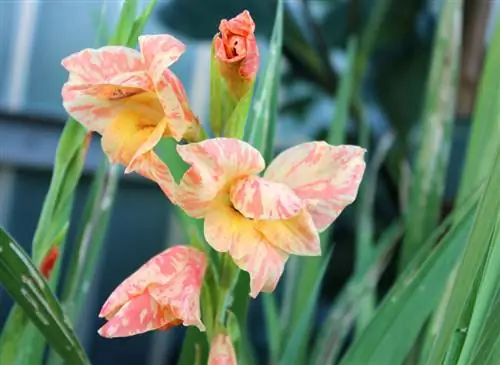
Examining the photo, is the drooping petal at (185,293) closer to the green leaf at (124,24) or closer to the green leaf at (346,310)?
the green leaf at (124,24)

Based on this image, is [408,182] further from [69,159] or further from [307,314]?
[69,159]

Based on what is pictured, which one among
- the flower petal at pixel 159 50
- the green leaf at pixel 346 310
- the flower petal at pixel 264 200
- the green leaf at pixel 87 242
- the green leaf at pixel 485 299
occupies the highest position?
the flower petal at pixel 159 50

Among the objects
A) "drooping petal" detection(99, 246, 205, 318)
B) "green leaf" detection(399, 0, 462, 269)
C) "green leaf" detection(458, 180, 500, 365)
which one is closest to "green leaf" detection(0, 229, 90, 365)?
"drooping petal" detection(99, 246, 205, 318)

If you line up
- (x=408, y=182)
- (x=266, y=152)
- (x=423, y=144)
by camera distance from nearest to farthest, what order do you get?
(x=266, y=152), (x=423, y=144), (x=408, y=182)

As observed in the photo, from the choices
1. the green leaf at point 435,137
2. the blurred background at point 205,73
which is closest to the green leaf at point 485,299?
the green leaf at point 435,137

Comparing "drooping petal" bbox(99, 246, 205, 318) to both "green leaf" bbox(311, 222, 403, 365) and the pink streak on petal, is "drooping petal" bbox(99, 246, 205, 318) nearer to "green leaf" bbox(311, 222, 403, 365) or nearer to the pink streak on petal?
the pink streak on petal

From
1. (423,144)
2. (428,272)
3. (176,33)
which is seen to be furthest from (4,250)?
(176,33)

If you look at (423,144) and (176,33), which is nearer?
(423,144)
